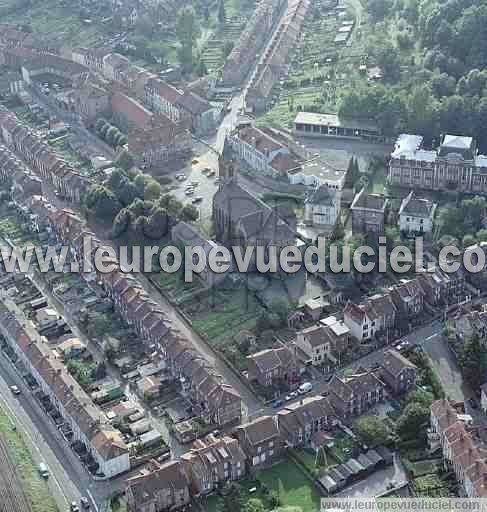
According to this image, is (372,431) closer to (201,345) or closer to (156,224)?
(201,345)

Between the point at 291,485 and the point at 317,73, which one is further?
the point at 317,73

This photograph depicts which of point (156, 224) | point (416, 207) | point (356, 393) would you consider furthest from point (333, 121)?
point (356, 393)

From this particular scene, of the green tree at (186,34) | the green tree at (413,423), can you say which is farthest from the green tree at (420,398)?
the green tree at (186,34)

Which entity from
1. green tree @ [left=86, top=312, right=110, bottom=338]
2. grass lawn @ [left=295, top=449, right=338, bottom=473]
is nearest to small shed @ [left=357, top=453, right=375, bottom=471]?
grass lawn @ [left=295, top=449, right=338, bottom=473]

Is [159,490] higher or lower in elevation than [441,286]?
lower

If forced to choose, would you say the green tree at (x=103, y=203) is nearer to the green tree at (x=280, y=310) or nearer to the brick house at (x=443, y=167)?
the green tree at (x=280, y=310)

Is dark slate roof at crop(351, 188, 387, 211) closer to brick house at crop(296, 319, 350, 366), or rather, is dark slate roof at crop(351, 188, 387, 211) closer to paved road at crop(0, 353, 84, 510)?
brick house at crop(296, 319, 350, 366)
